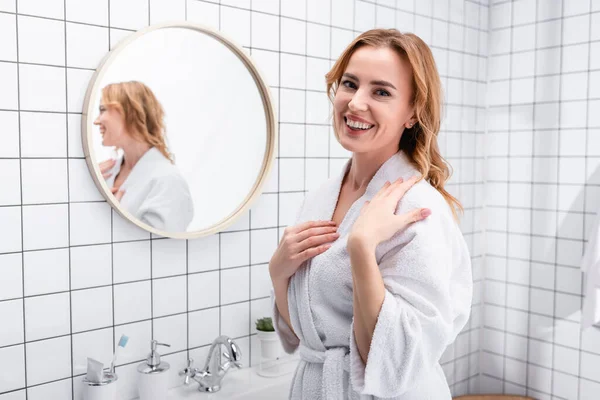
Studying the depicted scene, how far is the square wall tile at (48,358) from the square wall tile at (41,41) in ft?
2.37

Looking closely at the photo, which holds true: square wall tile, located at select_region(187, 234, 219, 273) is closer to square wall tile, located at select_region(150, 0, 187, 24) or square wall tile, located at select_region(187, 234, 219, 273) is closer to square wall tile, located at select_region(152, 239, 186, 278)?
square wall tile, located at select_region(152, 239, 186, 278)

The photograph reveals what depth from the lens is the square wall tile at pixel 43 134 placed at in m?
1.52

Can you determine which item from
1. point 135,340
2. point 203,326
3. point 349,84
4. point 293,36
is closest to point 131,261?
point 135,340

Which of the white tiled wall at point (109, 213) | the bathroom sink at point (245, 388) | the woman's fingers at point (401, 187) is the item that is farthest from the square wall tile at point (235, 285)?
the woman's fingers at point (401, 187)

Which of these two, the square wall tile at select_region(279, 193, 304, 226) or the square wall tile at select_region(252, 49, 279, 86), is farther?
the square wall tile at select_region(279, 193, 304, 226)

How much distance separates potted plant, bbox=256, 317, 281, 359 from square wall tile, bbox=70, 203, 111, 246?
594mm

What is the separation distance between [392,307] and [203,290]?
87cm

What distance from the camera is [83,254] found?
1.64m

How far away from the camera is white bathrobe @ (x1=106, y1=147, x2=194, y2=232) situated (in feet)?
5.59

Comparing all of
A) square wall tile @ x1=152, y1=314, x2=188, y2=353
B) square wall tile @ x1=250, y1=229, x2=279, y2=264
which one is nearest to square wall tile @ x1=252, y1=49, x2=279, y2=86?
square wall tile @ x1=250, y1=229, x2=279, y2=264

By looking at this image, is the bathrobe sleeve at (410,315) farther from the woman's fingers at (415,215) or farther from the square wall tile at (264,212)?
the square wall tile at (264,212)

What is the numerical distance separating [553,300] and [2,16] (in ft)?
7.51

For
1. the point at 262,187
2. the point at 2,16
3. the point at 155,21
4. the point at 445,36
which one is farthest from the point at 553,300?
the point at 2,16

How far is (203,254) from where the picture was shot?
1898mm
